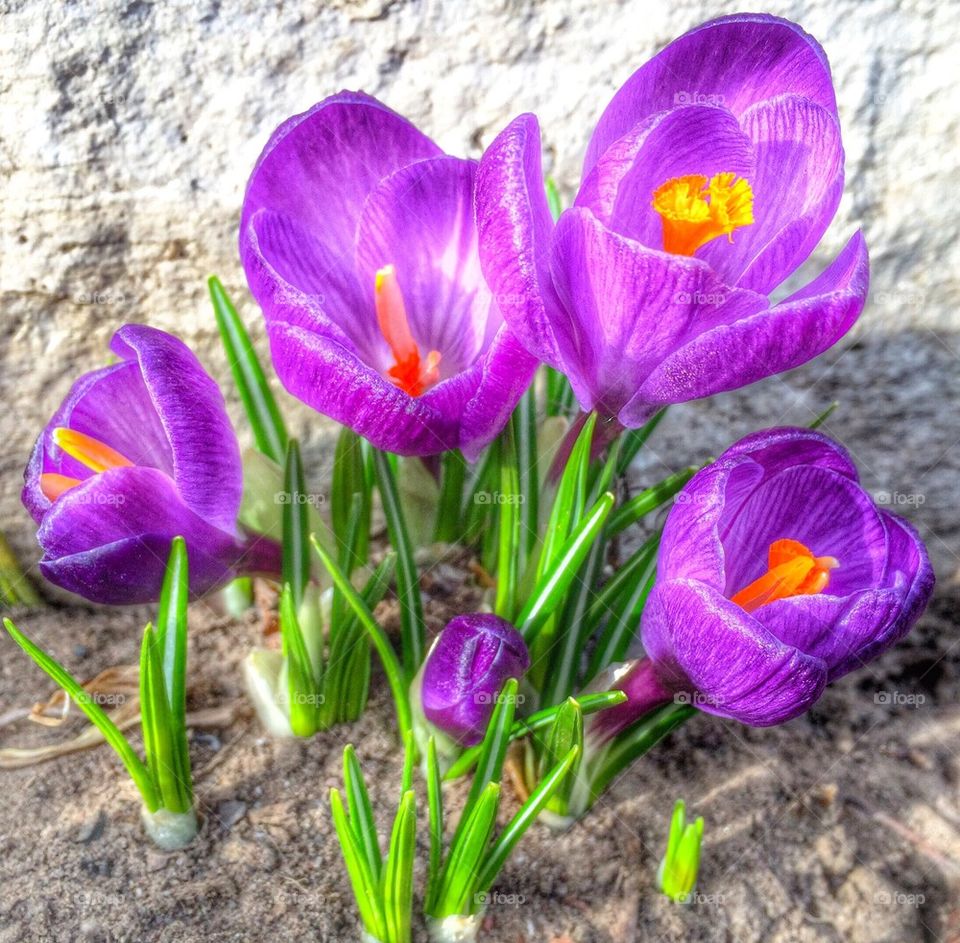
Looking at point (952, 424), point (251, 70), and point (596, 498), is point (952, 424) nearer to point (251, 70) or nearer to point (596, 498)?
point (596, 498)

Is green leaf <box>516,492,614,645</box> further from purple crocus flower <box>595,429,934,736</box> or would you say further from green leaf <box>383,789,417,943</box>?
green leaf <box>383,789,417,943</box>

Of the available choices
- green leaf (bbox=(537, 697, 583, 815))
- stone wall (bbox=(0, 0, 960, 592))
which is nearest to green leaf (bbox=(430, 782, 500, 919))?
green leaf (bbox=(537, 697, 583, 815))

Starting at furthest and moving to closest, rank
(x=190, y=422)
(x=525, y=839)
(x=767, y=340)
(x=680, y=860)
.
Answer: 1. (x=525, y=839)
2. (x=680, y=860)
3. (x=190, y=422)
4. (x=767, y=340)

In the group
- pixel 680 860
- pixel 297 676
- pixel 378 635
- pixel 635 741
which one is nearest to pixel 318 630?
pixel 297 676

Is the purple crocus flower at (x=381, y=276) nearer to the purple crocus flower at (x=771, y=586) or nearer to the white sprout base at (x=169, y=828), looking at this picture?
the purple crocus flower at (x=771, y=586)

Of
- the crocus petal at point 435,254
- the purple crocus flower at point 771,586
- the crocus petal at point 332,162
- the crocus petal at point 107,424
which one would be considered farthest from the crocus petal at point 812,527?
the crocus petal at point 107,424

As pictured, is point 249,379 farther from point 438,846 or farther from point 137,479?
point 438,846
